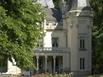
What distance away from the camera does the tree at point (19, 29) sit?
27091mm

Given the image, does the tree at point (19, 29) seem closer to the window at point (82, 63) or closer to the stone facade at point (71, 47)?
the stone facade at point (71, 47)

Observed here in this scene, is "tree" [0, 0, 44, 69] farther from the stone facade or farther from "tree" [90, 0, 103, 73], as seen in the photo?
the stone facade

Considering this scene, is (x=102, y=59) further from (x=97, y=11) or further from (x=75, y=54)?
(x=97, y=11)

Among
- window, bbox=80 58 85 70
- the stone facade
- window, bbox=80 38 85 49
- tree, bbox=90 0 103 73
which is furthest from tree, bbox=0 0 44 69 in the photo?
window, bbox=80 38 85 49

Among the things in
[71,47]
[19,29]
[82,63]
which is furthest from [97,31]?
[19,29]

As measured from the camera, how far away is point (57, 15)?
215 ft

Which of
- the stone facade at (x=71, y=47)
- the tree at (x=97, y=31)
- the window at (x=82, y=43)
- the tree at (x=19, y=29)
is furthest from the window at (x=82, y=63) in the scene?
the tree at (x=19, y=29)

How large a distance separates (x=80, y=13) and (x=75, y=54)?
18.6ft

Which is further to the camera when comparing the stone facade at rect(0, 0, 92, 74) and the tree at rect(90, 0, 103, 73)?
the stone facade at rect(0, 0, 92, 74)

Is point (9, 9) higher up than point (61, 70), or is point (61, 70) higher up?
point (9, 9)

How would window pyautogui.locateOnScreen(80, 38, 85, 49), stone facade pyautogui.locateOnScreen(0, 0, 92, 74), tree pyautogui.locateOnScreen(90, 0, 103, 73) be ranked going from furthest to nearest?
window pyautogui.locateOnScreen(80, 38, 85, 49) → stone facade pyautogui.locateOnScreen(0, 0, 92, 74) → tree pyautogui.locateOnScreen(90, 0, 103, 73)

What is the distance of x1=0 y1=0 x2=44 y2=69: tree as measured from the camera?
2709 centimetres

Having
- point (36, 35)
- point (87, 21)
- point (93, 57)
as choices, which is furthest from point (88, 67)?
point (36, 35)

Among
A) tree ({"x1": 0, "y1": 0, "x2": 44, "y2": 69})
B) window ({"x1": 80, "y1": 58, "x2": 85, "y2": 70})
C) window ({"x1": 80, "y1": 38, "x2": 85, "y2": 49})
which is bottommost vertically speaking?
window ({"x1": 80, "y1": 58, "x2": 85, "y2": 70})
